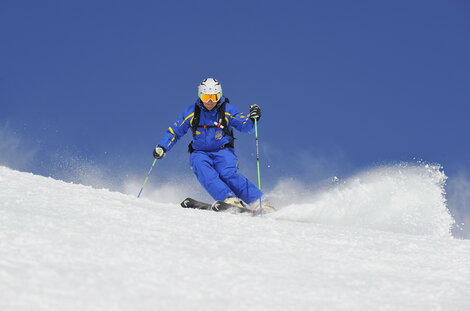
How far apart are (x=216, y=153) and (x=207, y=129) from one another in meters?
0.39

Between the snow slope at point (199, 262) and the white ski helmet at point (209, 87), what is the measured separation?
117 inches

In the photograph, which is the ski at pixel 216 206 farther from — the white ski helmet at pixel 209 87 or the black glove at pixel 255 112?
the white ski helmet at pixel 209 87

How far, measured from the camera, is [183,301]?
2.82 m

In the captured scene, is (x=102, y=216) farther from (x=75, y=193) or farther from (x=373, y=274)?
(x=373, y=274)

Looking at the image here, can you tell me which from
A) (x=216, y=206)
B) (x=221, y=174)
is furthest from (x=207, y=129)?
(x=216, y=206)

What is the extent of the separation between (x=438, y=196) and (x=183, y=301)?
611 cm

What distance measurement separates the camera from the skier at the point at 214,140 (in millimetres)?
8250

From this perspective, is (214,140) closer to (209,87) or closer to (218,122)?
(218,122)

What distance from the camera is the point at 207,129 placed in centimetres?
847

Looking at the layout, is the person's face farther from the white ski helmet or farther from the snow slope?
the snow slope

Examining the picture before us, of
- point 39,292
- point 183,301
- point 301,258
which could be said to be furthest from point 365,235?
point 39,292

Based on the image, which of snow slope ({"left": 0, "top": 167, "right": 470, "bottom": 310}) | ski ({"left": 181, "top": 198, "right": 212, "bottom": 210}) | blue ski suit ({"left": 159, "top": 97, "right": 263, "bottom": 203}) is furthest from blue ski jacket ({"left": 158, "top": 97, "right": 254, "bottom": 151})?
snow slope ({"left": 0, "top": 167, "right": 470, "bottom": 310})

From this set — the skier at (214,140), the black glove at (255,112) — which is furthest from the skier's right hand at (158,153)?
the black glove at (255,112)

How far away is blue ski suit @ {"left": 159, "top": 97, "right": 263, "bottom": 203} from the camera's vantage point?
8148mm
